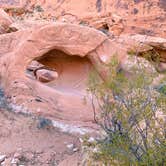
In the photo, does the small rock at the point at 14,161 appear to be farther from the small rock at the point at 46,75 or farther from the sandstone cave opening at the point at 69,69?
the small rock at the point at 46,75

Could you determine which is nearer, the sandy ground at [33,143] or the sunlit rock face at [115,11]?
the sandy ground at [33,143]

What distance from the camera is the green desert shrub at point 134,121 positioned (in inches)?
167

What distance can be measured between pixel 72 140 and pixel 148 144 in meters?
2.11

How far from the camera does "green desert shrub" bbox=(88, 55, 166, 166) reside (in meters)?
4.25

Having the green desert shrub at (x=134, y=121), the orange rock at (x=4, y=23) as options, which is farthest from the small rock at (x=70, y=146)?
the orange rock at (x=4, y=23)

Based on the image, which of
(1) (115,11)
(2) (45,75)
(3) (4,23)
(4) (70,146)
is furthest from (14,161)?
(1) (115,11)

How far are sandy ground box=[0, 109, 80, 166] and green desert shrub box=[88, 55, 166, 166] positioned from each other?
1.04 metres

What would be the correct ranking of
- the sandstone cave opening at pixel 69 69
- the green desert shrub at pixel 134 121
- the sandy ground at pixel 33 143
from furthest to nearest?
1. the sandstone cave opening at pixel 69 69
2. the sandy ground at pixel 33 143
3. the green desert shrub at pixel 134 121

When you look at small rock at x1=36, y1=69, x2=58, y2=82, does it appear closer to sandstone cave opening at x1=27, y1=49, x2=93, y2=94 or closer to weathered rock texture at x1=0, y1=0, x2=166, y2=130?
weathered rock texture at x1=0, y1=0, x2=166, y2=130

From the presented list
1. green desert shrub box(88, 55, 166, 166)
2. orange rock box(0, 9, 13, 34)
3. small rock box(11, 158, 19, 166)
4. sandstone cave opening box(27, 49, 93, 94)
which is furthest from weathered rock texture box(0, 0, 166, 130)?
orange rock box(0, 9, 13, 34)

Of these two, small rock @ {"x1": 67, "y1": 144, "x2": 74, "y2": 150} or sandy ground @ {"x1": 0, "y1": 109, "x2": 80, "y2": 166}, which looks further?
small rock @ {"x1": 67, "y1": 144, "x2": 74, "y2": 150}

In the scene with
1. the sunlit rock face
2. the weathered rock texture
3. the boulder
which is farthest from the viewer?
the sunlit rock face

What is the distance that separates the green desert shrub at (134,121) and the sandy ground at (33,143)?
3.41ft

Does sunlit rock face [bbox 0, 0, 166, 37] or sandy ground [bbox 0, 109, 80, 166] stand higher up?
sandy ground [bbox 0, 109, 80, 166]
